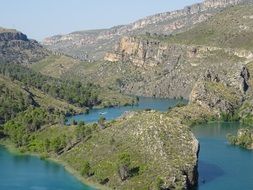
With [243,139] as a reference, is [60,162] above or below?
above

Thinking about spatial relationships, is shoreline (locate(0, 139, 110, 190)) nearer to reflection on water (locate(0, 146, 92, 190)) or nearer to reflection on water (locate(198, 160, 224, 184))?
reflection on water (locate(0, 146, 92, 190))

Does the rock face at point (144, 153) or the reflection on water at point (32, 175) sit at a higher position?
the rock face at point (144, 153)

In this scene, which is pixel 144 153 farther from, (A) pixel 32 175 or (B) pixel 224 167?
(A) pixel 32 175

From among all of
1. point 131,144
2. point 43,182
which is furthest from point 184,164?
point 43,182

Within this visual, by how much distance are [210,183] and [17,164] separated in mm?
54121

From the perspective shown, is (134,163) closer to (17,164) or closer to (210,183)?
(210,183)

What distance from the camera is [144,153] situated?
142375 mm

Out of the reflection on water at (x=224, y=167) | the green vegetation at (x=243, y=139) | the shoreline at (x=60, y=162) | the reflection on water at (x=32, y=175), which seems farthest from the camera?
the green vegetation at (x=243, y=139)

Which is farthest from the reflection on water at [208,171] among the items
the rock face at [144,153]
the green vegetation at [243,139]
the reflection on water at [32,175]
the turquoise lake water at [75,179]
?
the green vegetation at [243,139]

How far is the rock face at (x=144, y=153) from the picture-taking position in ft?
435

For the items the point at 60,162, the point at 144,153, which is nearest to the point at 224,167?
the point at 144,153

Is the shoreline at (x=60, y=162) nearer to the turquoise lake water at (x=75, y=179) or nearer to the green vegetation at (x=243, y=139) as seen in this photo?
the turquoise lake water at (x=75, y=179)

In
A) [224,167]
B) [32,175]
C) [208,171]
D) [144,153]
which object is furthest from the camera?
[224,167]

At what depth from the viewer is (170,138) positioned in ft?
477
